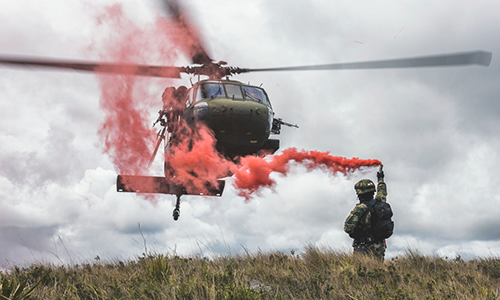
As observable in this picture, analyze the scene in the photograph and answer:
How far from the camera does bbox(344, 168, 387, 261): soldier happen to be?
298 inches

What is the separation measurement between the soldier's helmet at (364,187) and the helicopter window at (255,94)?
9.98ft

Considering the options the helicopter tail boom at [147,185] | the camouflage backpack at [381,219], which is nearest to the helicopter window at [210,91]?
the helicopter tail boom at [147,185]

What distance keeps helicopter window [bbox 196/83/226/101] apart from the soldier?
12.5 feet

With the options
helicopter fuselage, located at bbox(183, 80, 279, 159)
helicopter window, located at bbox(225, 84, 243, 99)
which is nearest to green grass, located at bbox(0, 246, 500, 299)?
helicopter fuselage, located at bbox(183, 80, 279, 159)

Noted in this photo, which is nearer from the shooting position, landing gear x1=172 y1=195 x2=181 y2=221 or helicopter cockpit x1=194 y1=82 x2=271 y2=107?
helicopter cockpit x1=194 y1=82 x2=271 y2=107

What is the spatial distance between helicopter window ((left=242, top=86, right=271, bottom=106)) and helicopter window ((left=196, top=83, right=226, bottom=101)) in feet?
2.04

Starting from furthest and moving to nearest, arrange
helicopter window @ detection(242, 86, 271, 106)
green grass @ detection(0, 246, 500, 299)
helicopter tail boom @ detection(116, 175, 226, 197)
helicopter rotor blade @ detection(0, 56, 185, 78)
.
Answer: helicopter tail boom @ detection(116, 175, 226, 197) < helicopter window @ detection(242, 86, 271, 106) < helicopter rotor blade @ detection(0, 56, 185, 78) < green grass @ detection(0, 246, 500, 299)

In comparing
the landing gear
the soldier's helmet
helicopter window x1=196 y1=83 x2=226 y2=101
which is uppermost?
helicopter window x1=196 y1=83 x2=226 y2=101

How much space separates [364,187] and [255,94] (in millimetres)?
3512

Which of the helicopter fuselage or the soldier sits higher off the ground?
the helicopter fuselage

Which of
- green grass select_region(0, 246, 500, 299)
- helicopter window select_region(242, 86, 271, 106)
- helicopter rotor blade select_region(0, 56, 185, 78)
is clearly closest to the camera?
green grass select_region(0, 246, 500, 299)

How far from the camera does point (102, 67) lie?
866 cm

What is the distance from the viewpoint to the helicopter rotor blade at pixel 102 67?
723 centimetres

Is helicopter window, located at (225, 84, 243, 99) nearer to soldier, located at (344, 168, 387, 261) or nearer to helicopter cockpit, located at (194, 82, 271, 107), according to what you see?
helicopter cockpit, located at (194, 82, 271, 107)
